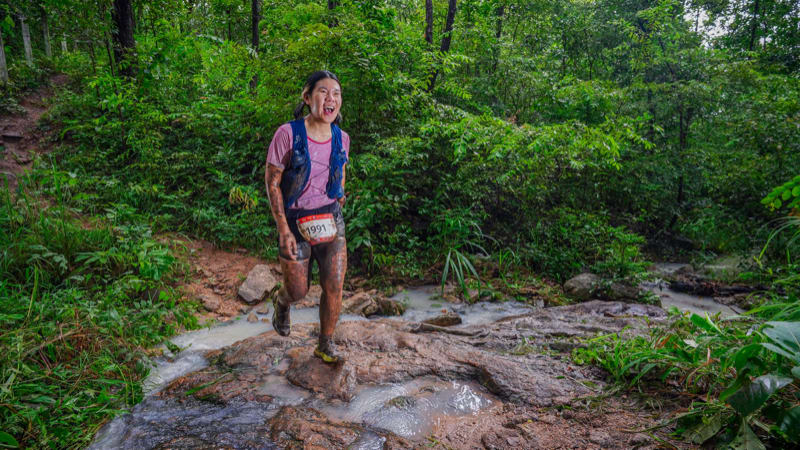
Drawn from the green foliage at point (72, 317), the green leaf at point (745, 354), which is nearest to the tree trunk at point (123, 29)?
the green foliage at point (72, 317)

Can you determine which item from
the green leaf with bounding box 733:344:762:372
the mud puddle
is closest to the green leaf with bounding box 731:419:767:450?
the green leaf with bounding box 733:344:762:372

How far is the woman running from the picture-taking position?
2.77m

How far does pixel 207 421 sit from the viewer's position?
2.39 m

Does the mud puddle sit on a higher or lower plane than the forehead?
lower

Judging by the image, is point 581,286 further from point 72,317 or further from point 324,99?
point 72,317

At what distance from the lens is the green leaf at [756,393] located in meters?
1.53

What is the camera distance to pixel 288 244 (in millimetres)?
2773

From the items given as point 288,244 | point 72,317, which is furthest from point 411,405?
point 72,317

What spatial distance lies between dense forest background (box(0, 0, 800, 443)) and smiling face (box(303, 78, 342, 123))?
262cm

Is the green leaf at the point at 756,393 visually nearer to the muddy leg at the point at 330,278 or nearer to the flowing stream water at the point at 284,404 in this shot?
the flowing stream water at the point at 284,404

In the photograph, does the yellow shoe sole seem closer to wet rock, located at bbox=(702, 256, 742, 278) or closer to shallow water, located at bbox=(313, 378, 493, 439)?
shallow water, located at bbox=(313, 378, 493, 439)

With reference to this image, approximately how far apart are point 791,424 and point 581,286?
4.24 m

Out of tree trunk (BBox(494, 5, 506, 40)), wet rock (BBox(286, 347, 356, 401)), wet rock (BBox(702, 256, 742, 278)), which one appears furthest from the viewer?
tree trunk (BBox(494, 5, 506, 40))

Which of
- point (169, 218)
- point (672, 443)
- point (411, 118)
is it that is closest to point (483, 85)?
point (411, 118)
